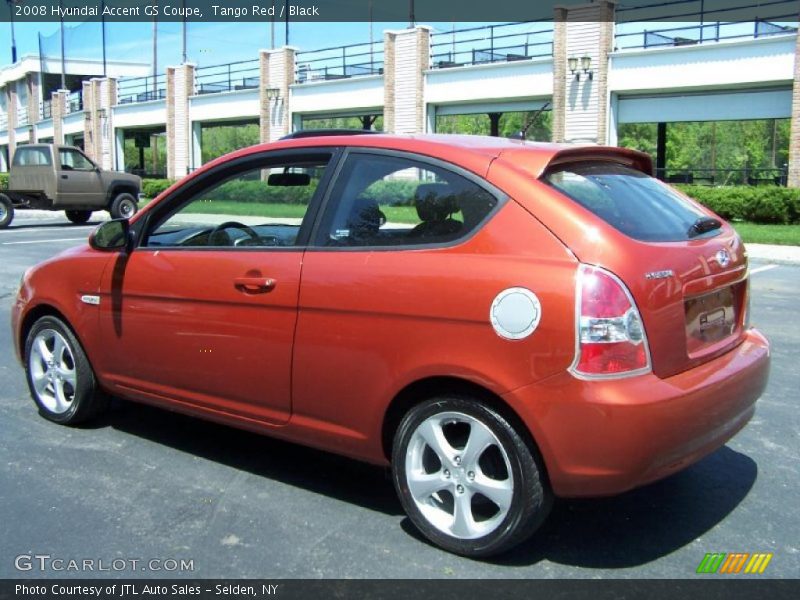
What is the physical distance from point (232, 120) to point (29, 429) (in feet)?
129

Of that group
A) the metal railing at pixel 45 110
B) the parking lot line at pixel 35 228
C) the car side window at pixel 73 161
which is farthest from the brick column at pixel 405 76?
the metal railing at pixel 45 110

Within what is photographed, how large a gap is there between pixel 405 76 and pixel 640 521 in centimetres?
3039

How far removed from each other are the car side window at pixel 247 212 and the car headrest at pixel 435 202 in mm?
553

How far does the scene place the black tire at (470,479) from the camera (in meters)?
3.24

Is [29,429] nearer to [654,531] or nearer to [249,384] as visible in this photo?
[249,384]

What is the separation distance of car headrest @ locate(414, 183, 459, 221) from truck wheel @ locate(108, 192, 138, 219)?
21483 millimetres

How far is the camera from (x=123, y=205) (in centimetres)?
2403

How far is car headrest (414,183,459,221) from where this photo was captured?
11.8ft

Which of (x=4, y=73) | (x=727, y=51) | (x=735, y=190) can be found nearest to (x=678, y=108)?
(x=727, y=51)

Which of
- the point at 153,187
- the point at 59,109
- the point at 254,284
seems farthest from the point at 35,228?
the point at 59,109

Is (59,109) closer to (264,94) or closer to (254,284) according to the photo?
(264,94)

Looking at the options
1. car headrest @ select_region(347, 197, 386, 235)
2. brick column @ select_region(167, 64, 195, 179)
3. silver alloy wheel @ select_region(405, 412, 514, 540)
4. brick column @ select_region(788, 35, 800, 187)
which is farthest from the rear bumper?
brick column @ select_region(167, 64, 195, 179)

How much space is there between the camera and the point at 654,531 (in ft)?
12.1
